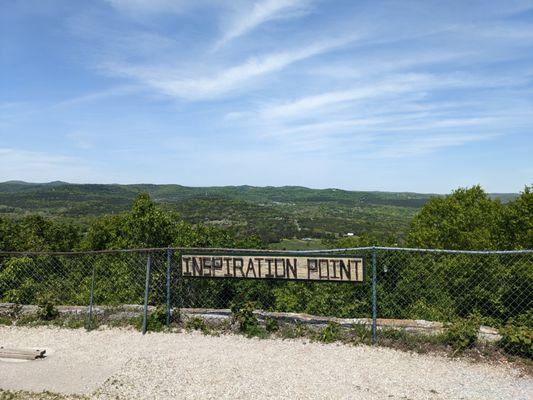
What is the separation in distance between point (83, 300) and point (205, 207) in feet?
510

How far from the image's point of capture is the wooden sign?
810cm

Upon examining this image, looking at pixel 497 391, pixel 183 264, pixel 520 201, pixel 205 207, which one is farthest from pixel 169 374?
pixel 205 207

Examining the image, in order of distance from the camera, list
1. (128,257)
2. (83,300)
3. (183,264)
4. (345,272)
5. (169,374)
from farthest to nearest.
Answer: (128,257), (83,300), (183,264), (345,272), (169,374)

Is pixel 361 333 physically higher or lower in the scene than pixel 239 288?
higher

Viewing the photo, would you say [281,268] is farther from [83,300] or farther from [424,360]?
[83,300]

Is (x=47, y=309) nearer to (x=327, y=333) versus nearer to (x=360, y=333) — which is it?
(x=327, y=333)

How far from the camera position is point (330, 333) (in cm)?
797

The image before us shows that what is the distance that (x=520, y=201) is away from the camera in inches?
1319

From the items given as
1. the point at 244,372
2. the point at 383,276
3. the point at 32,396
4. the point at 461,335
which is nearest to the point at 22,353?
the point at 32,396

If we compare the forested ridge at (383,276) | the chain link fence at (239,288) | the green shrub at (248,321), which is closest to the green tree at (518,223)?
the forested ridge at (383,276)

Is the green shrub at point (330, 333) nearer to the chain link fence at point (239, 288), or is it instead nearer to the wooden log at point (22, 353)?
the chain link fence at point (239, 288)

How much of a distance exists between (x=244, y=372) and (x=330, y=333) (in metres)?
2.06

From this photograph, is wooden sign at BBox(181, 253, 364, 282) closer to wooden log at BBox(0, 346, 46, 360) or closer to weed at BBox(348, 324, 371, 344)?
weed at BBox(348, 324, 371, 344)

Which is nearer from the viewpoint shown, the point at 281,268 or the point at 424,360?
the point at 424,360
